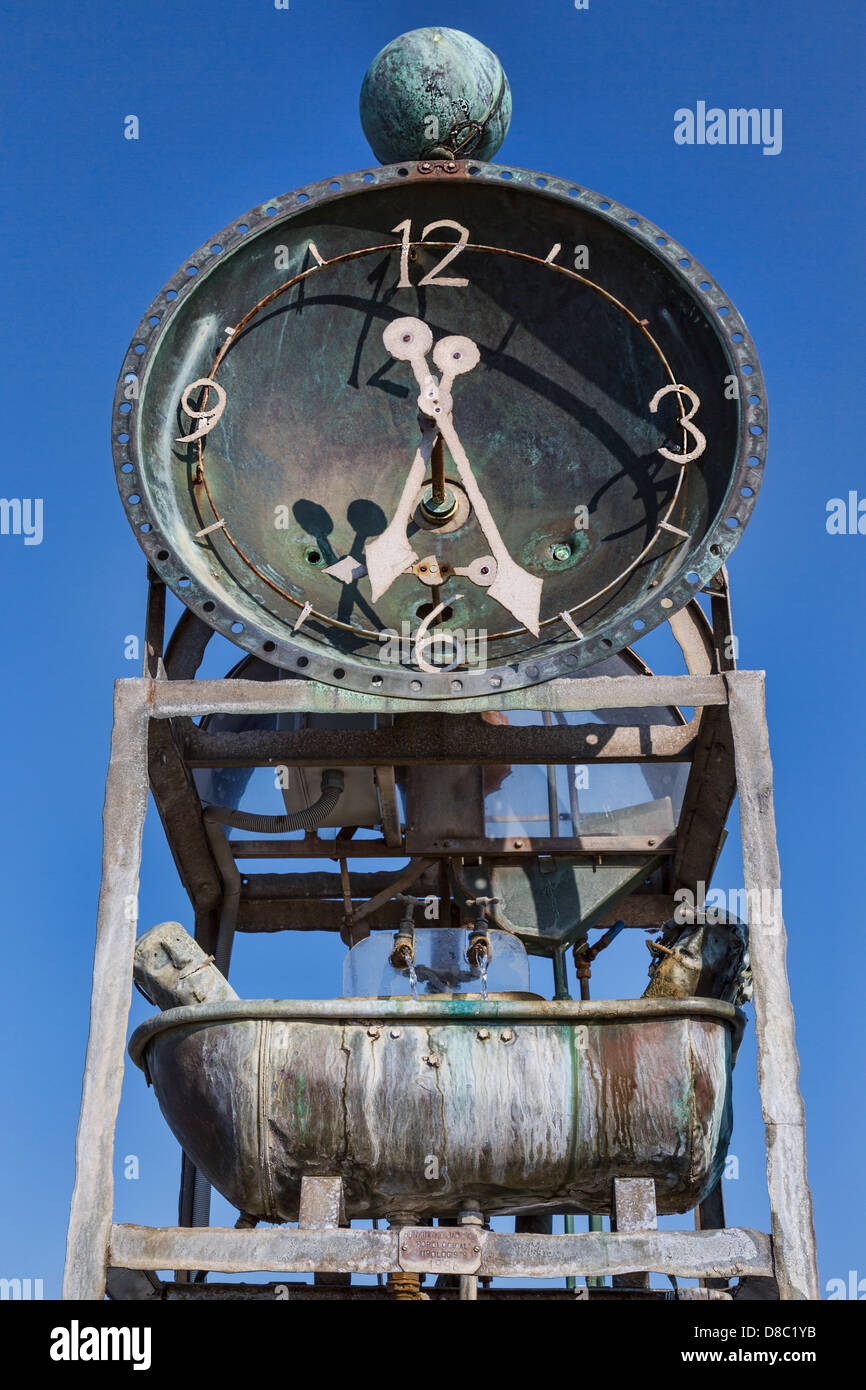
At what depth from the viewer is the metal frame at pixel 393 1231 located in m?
12.6

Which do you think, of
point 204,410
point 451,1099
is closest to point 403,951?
point 451,1099

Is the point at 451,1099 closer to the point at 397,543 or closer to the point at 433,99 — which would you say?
the point at 397,543

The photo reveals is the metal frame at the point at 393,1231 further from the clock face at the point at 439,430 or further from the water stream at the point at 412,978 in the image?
the water stream at the point at 412,978

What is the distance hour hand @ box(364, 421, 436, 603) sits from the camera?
14805 millimetres

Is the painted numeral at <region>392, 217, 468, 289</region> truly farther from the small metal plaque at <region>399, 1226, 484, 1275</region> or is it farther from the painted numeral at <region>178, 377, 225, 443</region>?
the small metal plaque at <region>399, 1226, 484, 1275</region>

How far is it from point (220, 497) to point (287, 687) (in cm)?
200

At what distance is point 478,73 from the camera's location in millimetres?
17031

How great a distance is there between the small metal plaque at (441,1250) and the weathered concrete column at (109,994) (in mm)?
1961

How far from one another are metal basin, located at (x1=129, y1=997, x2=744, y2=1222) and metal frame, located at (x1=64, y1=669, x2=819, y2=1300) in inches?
24.5

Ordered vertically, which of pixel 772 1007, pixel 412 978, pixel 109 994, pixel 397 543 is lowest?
pixel 772 1007

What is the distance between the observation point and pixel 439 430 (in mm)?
14938

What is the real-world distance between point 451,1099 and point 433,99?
858 centimetres

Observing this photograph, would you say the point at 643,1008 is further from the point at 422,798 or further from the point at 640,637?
the point at 422,798

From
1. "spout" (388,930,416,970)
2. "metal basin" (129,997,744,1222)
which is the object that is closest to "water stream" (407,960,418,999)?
"spout" (388,930,416,970)
